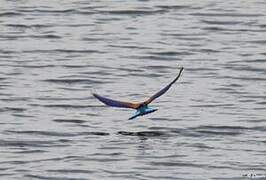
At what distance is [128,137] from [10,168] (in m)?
1.74

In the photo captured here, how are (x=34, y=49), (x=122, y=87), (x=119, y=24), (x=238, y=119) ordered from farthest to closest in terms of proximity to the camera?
(x=119, y=24) < (x=34, y=49) < (x=122, y=87) < (x=238, y=119)

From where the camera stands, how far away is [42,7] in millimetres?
24094

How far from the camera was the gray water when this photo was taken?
46.3 feet

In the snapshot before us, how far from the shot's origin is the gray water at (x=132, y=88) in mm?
14125

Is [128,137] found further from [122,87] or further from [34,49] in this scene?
[34,49]

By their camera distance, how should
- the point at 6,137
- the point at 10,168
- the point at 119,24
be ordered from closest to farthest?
the point at 10,168
the point at 6,137
the point at 119,24

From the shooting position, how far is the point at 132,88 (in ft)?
58.6

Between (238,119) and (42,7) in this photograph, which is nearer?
(238,119)

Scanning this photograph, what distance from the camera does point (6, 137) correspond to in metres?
15.0

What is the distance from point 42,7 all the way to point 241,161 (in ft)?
34.2

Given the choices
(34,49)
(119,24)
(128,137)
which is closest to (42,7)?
(119,24)

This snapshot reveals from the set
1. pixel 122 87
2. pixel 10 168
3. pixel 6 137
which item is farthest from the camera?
pixel 122 87

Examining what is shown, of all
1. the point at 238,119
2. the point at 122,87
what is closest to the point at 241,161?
the point at 238,119

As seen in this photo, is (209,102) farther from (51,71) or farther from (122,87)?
(51,71)
